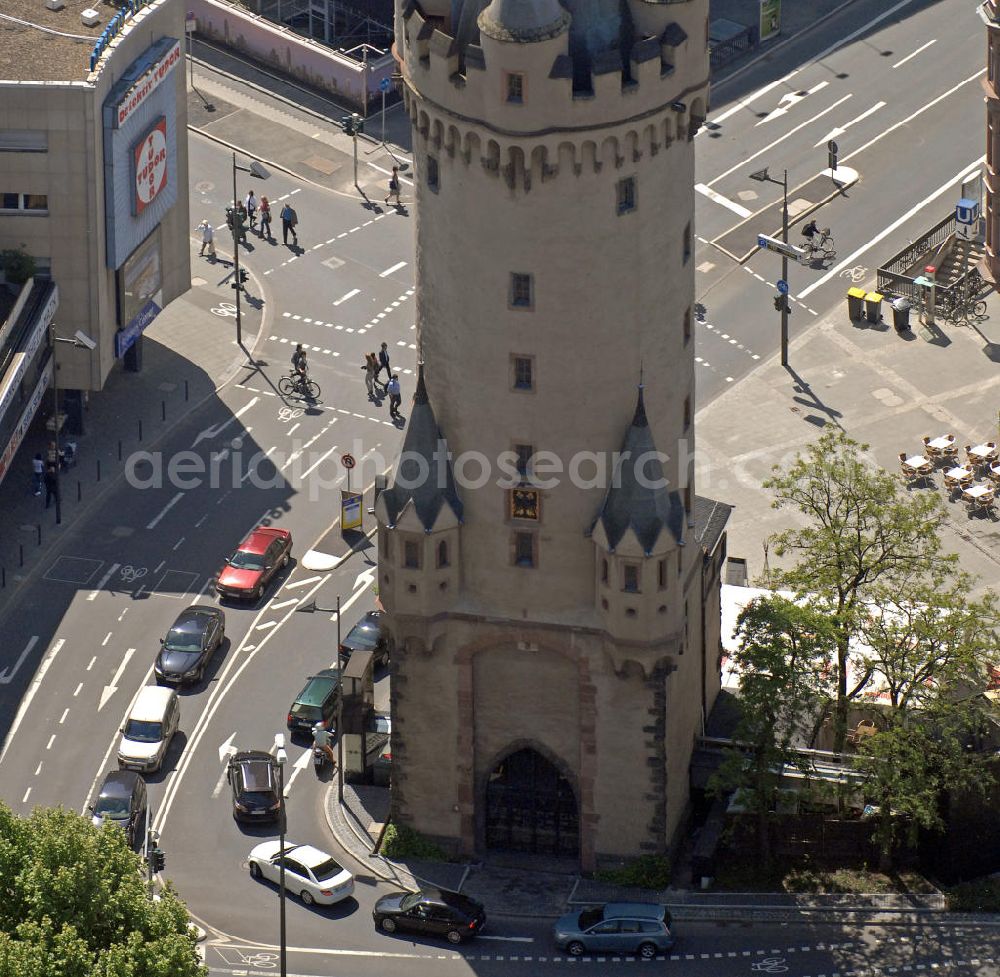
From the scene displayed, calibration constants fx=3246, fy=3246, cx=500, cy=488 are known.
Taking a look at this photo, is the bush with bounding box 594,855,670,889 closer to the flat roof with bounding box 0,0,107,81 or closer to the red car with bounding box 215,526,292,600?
the red car with bounding box 215,526,292,600

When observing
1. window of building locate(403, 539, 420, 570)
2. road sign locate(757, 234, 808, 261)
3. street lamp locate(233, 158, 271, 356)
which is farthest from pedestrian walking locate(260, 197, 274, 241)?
window of building locate(403, 539, 420, 570)

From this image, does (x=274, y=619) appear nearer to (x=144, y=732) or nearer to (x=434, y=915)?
(x=144, y=732)

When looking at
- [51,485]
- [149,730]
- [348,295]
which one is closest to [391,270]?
[348,295]

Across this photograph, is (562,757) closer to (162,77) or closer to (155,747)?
(155,747)

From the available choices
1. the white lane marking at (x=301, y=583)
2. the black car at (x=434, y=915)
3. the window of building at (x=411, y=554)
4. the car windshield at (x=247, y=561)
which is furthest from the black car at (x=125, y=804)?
the white lane marking at (x=301, y=583)

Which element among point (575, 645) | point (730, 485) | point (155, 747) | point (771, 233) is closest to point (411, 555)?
point (575, 645)

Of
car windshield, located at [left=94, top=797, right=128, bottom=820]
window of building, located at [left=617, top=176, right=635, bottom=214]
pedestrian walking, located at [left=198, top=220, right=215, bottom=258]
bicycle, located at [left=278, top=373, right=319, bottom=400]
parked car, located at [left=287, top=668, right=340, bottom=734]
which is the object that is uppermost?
pedestrian walking, located at [left=198, top=220, right=215, bottom=258]

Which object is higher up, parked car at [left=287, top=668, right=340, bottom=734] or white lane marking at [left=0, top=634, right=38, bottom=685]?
white lane marking at [left=0, top=634, right=38, bottom=685]
